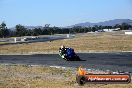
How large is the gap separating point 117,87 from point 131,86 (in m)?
0.67

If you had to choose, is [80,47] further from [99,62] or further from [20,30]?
[20,30]

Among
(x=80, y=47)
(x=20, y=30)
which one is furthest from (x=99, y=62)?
(x=20, y=30)

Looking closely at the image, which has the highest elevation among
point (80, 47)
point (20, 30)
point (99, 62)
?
point (20, 30)

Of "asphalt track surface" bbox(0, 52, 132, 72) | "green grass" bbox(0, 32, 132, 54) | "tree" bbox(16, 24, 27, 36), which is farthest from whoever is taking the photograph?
"tree" bbox(16, 24, 27, 36)

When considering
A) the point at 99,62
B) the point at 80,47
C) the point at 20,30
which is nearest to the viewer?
the point at 99,62

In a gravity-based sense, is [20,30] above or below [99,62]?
above

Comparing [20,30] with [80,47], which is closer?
[80,47]

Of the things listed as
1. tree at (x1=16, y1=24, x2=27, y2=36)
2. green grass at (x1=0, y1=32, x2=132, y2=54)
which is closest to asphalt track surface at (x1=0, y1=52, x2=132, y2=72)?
green grass at (x1=0, y1=32, x2=132, y2=54)

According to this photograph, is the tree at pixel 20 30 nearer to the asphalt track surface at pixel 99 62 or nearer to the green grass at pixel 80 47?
the green grass at pixel 80 47

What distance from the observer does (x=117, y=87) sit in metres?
16.3

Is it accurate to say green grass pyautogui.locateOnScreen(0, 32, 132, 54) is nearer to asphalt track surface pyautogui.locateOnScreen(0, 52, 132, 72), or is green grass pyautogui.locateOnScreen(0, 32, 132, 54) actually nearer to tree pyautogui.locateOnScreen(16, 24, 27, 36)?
asphalt track surface pyautogui.locateOnScreen(0, 52, 132, 72)

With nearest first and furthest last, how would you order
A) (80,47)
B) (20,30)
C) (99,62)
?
(99,62) → (80,47) → (20,30)

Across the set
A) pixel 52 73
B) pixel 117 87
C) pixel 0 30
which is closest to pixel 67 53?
pixel 52 73

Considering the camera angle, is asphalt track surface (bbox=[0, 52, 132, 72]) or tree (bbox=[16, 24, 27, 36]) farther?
tree (bbox=[16, 24, 27, 36])
